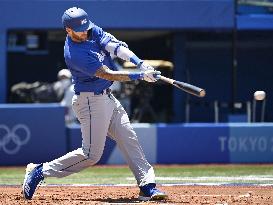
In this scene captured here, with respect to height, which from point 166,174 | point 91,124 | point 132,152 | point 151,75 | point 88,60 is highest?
point 88,60

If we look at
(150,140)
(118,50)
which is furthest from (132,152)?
(150,140)

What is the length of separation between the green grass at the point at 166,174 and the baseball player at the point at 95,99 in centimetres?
263

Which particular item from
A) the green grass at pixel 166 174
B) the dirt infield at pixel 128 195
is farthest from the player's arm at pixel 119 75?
the green grass at pixel 166 174

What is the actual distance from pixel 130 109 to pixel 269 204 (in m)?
12.2

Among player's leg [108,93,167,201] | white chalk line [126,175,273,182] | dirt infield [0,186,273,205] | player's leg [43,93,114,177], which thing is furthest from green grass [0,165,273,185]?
player's leg [43,93,114,177]

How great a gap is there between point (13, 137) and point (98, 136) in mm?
6506

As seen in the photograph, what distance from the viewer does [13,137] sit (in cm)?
1366

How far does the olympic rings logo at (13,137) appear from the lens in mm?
13570

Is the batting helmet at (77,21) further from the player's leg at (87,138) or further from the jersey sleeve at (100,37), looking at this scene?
the player's leg at (87,138)

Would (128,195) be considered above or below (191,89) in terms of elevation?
below

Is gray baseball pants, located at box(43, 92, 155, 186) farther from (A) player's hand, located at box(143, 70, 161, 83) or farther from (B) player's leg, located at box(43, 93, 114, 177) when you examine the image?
(A) player's hand, located at box(143, 70, 161, 83)

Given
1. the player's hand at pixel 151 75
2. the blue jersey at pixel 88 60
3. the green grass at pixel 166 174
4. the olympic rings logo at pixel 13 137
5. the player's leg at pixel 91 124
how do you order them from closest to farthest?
1. the blue jersey at pixel 88 60
2. the player's hand at pixel 151 75
3. the player's leg at pixel 91 124
4. the green grass at pixel 166 174
5. the olympic rings logo at pixel 13 137

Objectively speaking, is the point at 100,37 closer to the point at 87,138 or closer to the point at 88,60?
the point at 88,60

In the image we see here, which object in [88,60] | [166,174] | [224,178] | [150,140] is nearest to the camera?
[88,60]
